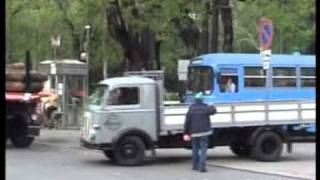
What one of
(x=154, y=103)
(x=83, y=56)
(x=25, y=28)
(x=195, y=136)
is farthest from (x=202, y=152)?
(x=25, y=28)

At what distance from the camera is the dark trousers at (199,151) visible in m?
13.9

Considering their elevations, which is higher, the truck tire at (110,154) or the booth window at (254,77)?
the booth window at (254,77)

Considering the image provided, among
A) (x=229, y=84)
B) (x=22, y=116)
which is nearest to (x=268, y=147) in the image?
(x=229, y=84)

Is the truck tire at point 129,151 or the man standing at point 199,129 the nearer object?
the man standing at point 199,129

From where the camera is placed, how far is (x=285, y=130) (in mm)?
16125

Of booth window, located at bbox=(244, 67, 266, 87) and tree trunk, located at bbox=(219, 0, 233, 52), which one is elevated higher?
tree trunk, located at bbox=(219, 0, 233, 52)

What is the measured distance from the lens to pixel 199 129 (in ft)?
45.8

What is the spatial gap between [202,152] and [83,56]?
30238 mm

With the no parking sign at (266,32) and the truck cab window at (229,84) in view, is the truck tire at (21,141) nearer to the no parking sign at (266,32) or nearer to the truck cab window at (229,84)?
the truck cab window at (229,84)

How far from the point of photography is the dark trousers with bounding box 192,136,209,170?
45.6ft

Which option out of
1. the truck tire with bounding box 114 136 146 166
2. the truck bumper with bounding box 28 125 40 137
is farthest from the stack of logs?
the truck tire with bounding box 114 136 146 166

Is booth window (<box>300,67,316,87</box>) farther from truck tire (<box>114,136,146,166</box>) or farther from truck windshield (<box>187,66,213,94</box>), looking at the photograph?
truck tire (<box>114,136,146,166</box>)

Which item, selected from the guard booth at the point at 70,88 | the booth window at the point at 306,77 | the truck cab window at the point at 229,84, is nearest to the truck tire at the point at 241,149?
the truck cab window at the point at 229,84

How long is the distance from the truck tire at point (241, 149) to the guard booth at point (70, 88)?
436 inches
